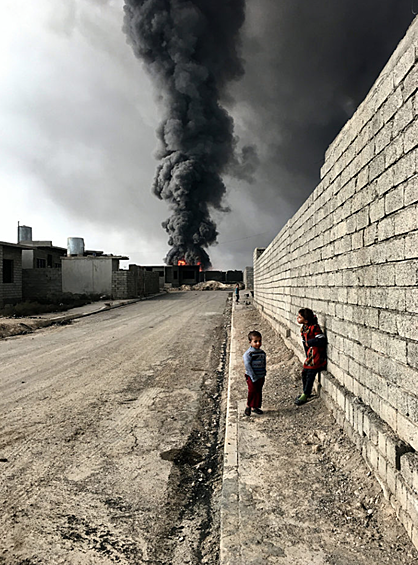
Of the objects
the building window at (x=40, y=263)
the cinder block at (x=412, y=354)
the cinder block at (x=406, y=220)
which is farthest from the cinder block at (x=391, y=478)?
the building window at (x=40, y=263)

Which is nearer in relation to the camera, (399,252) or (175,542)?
(175,542)

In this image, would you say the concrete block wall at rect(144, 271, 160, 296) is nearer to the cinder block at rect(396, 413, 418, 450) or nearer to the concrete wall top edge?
the concrete wall top edge

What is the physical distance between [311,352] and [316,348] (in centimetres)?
9

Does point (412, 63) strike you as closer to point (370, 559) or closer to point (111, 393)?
point (370, 559)

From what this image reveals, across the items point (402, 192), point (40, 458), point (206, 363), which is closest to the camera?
point (402, 192)

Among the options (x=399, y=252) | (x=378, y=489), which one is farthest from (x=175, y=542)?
(x=399, y=252)

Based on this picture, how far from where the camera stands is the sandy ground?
92.6 inches

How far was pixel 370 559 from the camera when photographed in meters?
2.26

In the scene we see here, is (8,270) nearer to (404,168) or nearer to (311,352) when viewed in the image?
(311,352)

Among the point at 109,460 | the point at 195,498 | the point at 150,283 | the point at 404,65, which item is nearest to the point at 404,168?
the point at 404,65

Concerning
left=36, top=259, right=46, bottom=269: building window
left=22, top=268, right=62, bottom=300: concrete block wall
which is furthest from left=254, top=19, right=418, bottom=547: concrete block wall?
left=36, top=259, right=46, bottom=269: building window

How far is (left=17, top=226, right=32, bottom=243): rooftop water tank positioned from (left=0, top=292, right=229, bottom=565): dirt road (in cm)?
3673

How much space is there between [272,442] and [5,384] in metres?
4.77

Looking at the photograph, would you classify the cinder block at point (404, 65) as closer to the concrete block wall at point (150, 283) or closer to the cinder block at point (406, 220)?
the cinder block at point (406, 220)
